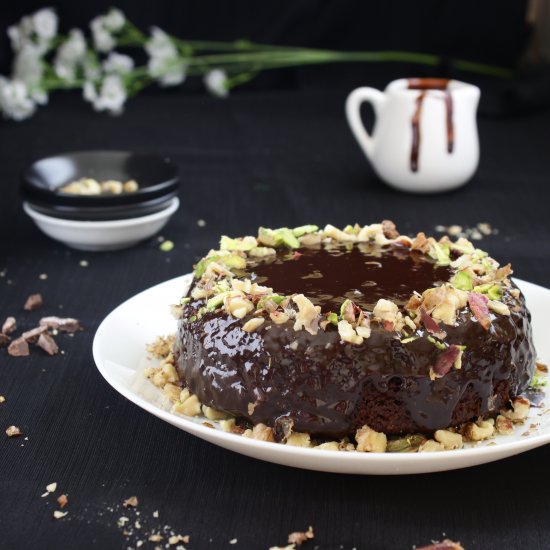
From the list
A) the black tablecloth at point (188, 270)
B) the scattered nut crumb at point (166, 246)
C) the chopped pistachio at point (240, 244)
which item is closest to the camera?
the black tablecloth at point (188, 270)

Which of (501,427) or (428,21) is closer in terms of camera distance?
(501,427)

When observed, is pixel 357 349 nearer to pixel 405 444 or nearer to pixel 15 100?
pixel 405 444

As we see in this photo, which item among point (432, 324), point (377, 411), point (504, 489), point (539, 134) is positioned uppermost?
point (432, 324)

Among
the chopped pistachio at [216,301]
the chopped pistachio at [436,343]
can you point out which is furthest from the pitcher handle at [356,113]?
the chopped pistachio at [436,343]

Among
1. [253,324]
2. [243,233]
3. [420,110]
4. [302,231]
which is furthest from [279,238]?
[420,110]

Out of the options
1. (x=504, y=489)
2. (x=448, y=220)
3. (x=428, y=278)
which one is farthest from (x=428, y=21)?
(x=504, y=489)

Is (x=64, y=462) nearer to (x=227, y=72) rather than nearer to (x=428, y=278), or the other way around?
(x=428, y=278)

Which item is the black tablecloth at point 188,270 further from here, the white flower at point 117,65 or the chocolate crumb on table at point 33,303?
the white flower at point 117,65

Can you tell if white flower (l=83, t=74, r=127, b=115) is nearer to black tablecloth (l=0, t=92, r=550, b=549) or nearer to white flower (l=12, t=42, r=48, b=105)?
black tablecloth (l=0, t=92, r=550, b=549)
